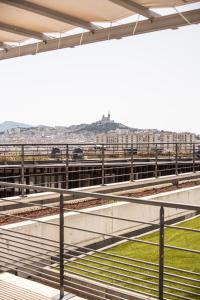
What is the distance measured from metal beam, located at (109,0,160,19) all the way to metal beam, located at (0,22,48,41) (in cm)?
229

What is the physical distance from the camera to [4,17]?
675 cm

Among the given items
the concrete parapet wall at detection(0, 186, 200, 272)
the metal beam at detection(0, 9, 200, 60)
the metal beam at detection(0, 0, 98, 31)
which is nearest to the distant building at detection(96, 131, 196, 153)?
the concrete parapet wall at detection(0, 186, 200, 272)

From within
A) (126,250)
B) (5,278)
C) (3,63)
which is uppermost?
(3,63)

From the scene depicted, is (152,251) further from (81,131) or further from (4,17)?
(81,131)

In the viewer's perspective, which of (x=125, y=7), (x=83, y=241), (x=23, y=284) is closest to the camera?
(x=23, y=284)

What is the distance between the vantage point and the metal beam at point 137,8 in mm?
5850

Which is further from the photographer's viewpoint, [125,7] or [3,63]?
[3,63]

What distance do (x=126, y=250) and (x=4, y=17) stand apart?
4816mm

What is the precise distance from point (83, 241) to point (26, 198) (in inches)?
63.9

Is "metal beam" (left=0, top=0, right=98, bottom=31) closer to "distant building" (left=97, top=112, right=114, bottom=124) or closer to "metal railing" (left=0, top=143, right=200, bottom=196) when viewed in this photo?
"metal railing" (left=0, top=143, right=200, bottom=196)

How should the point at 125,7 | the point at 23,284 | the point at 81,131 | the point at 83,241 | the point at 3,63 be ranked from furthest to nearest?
the point at 81,131
the point at 3,63
the point at 83,241
the point at 125,7
the point at 23,284

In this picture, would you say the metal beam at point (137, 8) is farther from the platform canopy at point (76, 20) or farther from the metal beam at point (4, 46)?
the metal beam at point (4, 46)

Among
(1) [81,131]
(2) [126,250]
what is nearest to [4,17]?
(2) [126,250]

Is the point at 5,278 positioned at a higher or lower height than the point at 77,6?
lower
